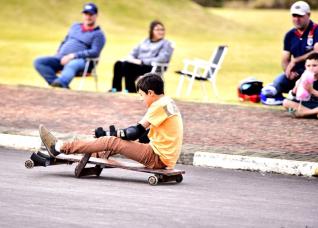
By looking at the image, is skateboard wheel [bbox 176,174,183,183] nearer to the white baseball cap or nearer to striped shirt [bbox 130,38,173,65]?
the white baseball cap

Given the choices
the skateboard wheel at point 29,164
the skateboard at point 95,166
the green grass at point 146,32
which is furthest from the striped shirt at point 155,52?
the skateboard wheel at point 29,164

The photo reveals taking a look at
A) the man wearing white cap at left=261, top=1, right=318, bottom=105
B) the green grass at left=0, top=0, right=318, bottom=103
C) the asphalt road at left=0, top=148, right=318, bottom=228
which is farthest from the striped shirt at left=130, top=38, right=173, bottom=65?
the asphalt road at left=0, top=148, right=318, bottom=228

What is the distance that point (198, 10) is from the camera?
55.3 m

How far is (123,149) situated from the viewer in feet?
32.6

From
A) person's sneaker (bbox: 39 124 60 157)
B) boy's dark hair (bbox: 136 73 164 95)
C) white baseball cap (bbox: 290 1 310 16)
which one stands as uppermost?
white baseball cap (bbox: 290 1 310 16)

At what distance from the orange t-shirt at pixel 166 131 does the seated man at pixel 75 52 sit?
1036 centimetres

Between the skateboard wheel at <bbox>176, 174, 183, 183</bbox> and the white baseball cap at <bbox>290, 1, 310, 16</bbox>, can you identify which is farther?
the white baseball cap at <bbox>290, 1, 310, 16</bbox>

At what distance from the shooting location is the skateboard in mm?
9805

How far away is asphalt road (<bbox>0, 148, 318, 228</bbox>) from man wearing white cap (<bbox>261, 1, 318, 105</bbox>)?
6.25m

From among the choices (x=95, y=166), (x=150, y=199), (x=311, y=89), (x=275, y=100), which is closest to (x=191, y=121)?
(x=311, y=89)

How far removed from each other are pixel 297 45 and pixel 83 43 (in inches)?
190

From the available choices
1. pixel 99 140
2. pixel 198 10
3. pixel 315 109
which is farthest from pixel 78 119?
pixel 198 10

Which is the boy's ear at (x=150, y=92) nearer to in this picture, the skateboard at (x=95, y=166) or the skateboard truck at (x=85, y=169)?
the skateboard at (x=95, y=166)

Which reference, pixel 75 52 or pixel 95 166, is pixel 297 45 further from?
pixel 95 166
